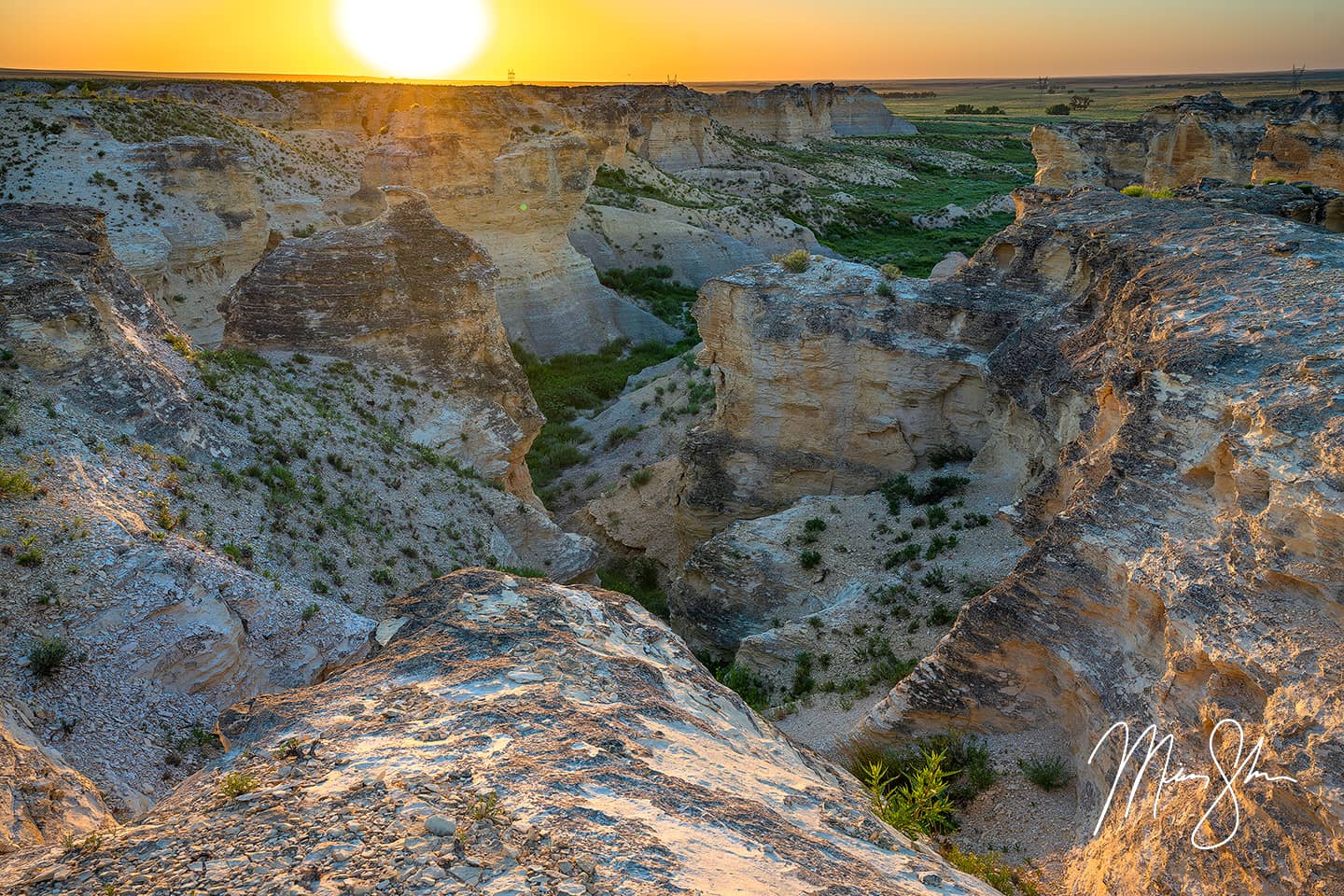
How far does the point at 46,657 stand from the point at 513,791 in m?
5.23

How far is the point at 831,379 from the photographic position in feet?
60.2

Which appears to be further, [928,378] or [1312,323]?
[928,378]

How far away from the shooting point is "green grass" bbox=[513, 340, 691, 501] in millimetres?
26000

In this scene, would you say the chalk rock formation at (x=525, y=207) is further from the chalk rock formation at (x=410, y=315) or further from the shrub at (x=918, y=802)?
the shrub at (x=918, y=802)

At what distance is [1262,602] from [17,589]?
11.1 metres

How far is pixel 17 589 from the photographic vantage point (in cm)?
841

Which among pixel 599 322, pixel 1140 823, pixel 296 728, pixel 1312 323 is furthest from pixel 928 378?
pixel 599 322

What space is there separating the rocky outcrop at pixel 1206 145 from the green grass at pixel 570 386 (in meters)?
19.1

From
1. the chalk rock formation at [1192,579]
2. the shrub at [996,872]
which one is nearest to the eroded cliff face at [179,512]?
the shrub at [996,872]

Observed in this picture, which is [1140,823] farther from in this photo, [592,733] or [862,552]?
[862,552]

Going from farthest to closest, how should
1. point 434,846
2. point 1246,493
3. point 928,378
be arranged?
1. point 928,378
2. point 1246,493
3. point 434,846

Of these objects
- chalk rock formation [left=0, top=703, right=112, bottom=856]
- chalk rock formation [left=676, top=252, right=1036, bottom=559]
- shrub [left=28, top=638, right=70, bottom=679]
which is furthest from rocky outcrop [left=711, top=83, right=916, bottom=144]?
Result: chalk rock formation [left=0, top=703, right=112, bottom=856]
